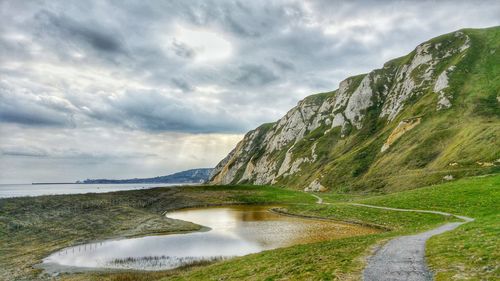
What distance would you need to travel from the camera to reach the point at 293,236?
4559 centimetres

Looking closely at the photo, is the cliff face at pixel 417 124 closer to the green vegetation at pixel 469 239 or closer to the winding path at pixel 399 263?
the green vegetation at pixel 469 239

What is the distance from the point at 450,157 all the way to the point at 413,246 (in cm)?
7610

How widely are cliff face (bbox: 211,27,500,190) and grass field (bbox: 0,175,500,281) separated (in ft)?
81.1

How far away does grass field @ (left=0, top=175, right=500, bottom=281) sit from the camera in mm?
19391

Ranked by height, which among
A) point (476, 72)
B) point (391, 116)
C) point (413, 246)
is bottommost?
point (413, 246)

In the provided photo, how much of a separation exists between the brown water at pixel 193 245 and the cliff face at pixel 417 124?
49598 millimetres

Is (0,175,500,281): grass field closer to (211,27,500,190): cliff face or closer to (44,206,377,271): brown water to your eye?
(44,206,377,271): brown water

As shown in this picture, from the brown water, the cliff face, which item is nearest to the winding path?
the brown water

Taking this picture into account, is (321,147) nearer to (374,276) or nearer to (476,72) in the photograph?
(476,72)

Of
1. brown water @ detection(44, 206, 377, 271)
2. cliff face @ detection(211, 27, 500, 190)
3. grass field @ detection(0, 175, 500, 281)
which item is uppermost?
cliff face @ detection(211, 27, 500, 190)

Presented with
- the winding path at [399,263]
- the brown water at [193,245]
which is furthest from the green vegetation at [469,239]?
the brown water at [193,245]

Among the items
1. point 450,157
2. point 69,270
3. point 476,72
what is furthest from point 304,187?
point 69,270

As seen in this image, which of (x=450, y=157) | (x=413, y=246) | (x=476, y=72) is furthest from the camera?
(x=476, y=72)

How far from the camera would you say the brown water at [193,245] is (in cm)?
3503
